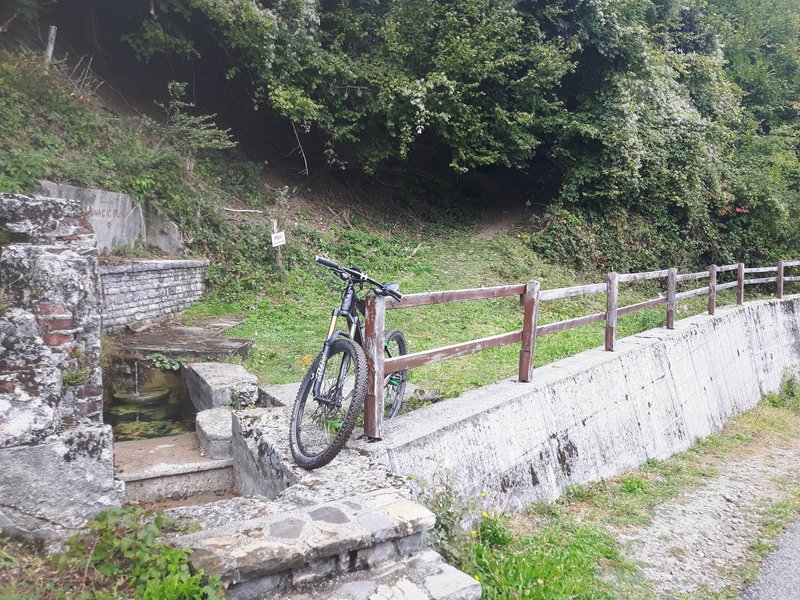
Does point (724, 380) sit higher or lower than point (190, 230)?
lower

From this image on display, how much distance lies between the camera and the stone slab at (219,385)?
17.4 feet

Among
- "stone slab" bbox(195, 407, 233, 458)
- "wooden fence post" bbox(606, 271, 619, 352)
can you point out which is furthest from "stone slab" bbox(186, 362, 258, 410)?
"wooden fence post" bbox(606, 271, 619, 352)

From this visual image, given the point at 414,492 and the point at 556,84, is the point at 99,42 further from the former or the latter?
the point at 414,492

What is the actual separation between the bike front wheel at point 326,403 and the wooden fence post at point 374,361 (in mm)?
97

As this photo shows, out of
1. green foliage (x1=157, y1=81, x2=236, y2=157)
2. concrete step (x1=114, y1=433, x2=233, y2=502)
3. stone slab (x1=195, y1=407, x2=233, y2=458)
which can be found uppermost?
green foliage (x1=157, y1=81, x2=236, y2=157)

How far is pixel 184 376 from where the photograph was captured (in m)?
6.46

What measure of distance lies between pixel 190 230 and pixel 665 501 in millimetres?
8300

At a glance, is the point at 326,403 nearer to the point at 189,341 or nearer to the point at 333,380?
the point at 333,380

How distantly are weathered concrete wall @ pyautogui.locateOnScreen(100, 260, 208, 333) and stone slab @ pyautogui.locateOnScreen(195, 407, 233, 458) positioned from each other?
340cm

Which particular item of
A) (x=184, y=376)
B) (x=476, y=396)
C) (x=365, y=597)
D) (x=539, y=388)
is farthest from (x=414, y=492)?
(x=184, y=376)

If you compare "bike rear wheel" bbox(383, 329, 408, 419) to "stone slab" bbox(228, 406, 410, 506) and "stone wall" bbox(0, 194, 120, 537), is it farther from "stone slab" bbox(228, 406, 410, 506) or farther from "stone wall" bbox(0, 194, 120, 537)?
"stone wall" bbox(0, 194, 120, 537)

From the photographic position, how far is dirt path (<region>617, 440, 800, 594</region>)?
11.4 ft

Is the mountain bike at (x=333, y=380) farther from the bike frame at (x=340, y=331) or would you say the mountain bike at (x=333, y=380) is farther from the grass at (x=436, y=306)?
the grass at (x=436, y=306)

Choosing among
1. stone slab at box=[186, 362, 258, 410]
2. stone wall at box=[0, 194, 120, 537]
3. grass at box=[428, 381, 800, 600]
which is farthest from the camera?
stone slab at box=[186, 362, 258, 410]
